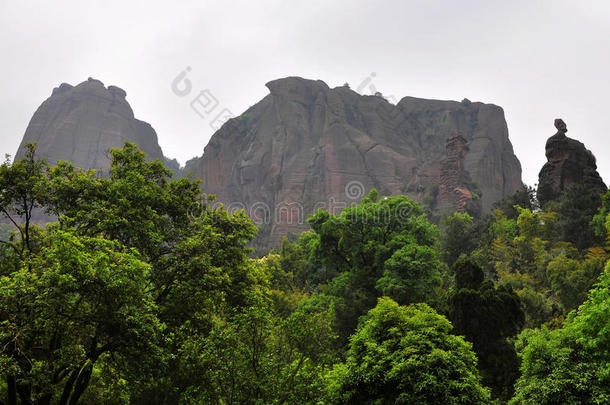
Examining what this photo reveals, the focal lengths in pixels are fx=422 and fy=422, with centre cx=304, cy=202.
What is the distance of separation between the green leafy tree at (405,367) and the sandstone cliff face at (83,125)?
98.2m

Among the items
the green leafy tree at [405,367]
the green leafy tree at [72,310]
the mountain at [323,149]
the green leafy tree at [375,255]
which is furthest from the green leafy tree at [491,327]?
the mountain at [323,149]

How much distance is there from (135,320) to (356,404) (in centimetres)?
514

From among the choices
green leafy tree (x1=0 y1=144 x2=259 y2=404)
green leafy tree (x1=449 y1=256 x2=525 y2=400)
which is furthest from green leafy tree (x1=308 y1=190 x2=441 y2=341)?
green leafy tree (x1=0 y1=144 x2=259 y2=404)

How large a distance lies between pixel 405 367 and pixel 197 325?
700 cm

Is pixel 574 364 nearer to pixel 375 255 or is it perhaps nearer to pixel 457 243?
pixel 375 255

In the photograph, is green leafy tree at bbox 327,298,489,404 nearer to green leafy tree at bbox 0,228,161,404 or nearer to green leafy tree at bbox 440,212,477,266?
green leafy tree at bbox 0,228,161,404

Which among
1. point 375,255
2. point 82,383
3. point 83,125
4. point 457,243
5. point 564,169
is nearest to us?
point 82,383

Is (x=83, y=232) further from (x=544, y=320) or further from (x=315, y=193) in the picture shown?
(x=315, y=193)

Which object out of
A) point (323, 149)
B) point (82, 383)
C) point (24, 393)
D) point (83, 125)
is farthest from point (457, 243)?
point (83, 125)

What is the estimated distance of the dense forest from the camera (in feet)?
29.2

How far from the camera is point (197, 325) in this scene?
1323cm

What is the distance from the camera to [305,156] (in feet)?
274

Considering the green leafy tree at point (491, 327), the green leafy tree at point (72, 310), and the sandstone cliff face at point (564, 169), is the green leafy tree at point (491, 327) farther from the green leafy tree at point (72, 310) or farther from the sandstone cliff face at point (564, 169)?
the sandstone cliff face at point (564, 169)

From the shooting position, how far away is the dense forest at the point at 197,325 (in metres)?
8.89
